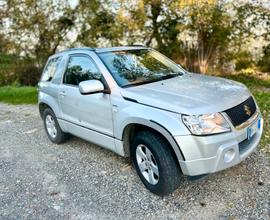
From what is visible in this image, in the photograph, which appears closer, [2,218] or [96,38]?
[2,218]

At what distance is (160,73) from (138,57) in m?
0.47

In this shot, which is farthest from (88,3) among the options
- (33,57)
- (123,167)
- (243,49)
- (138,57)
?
(123,167)

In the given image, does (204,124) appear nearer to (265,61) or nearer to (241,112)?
(241,112)

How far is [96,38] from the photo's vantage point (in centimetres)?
1069

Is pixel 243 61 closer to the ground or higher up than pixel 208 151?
closer to the ground

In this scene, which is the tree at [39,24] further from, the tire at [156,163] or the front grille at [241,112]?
the front grille at [241,112]

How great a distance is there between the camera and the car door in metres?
3.93

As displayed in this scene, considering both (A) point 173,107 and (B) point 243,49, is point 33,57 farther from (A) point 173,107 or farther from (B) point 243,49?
(A) point 173,107

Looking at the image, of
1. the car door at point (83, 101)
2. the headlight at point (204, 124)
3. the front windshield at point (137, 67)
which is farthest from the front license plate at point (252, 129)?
the car door at point (83, 101)

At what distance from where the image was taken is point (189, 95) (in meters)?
3.35

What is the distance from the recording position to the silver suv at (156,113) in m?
3.06

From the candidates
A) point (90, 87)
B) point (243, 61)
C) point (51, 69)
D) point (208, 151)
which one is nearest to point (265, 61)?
point (243, 61)

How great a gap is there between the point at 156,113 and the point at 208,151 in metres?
0.64

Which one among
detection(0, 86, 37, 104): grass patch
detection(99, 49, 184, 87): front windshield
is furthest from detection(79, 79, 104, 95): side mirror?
detection(0, 86, 37, 104): grass patch
